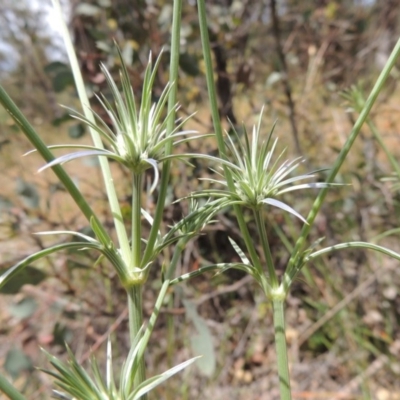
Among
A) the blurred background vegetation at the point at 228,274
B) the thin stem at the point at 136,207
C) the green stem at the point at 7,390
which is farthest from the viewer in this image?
the blurred background vegetation at the point at 228,274

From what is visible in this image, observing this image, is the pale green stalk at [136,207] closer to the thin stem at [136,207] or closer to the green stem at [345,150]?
the thin stem at [136,207]

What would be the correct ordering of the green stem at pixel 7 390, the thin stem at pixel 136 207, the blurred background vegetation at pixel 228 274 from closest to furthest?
1. the green stem at pixel 7 390
2. the thin stem at pixel 136 207
3. the blurred background vegetation at pixel 228 274

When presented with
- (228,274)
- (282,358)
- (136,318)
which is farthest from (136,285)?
(228,274)

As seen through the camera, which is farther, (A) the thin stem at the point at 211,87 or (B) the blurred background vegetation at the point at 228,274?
(B) the blurred background vegetation at the point at 228,274

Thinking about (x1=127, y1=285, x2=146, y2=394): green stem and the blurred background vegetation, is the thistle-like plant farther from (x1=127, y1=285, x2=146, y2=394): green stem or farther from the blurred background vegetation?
the blurred background vegetation

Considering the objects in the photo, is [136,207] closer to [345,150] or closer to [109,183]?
[109,183]

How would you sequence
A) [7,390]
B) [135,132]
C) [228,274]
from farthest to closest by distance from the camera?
[228,274] < [135,132] < [7,390]

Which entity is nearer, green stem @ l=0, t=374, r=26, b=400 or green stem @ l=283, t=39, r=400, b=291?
green stem @ l=0, t=374, r=26, b=400

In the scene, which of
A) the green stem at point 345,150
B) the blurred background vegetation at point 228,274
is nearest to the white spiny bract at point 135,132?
the green stem at point 345,150

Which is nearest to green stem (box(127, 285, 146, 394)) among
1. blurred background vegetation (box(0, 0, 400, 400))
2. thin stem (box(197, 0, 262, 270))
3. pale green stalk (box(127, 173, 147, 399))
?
pale green stalk (box(127, 173, 147, 399))
